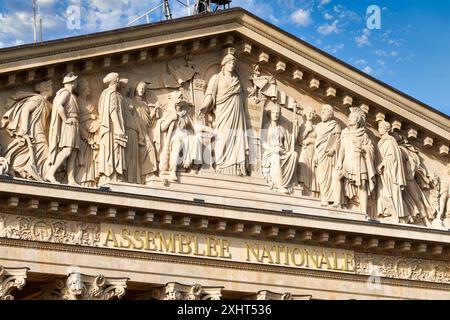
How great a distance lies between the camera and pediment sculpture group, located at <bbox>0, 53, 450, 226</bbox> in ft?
114

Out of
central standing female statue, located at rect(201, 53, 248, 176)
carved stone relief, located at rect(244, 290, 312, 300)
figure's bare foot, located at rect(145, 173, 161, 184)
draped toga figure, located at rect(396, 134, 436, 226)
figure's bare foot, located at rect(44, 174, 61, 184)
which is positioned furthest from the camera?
draped toga figure, located at rect(396, 134, 436, 226)

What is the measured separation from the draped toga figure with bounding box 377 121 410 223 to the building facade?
3 cm

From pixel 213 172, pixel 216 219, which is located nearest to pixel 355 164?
pixel 213 172

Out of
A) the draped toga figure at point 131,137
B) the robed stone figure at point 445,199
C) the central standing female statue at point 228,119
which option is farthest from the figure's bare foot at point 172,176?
the robed stone figure at point 445,199

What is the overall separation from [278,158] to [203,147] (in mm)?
1978

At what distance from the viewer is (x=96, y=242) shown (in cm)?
3475

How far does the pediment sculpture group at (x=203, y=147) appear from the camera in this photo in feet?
114

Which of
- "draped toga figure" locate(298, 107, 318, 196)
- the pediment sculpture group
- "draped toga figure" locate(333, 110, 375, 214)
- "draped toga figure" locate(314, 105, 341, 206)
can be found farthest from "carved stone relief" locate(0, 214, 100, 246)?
"draped toga figure" locate(333, 110, 375, 214)

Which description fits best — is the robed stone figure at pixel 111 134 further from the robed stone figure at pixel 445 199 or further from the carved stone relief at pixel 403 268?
the robed stone figure at pixel 445 199

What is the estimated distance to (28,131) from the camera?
3466cm

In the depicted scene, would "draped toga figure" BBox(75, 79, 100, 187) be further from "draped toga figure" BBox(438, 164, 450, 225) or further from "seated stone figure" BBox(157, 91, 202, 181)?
"draped toga figure" BBox(438, 164, 450, 225)

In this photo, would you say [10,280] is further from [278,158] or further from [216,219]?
[278,158]
